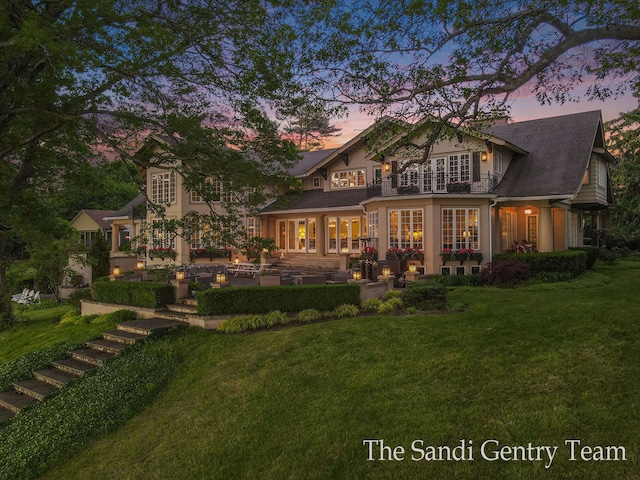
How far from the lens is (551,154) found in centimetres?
2088

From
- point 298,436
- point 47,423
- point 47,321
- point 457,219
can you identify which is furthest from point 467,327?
point 47,321

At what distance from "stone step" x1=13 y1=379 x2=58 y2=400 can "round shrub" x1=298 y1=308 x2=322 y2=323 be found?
229 inches

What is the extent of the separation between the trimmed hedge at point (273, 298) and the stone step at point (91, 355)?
2.48 metres

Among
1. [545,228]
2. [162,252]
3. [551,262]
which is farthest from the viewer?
[162,252]

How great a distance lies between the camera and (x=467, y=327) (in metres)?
8.48

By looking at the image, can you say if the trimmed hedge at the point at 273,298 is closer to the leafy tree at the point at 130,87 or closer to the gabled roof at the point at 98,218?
→ the leafy tree at the point at 130,87

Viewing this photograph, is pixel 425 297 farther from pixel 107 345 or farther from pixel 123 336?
pixel 107 345

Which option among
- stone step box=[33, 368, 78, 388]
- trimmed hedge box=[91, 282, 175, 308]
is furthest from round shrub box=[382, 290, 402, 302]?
stone step box=[33, 368, 78, 388]

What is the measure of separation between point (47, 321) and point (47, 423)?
10567 mm

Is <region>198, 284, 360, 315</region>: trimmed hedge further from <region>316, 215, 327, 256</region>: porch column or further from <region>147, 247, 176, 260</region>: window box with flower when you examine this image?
<region>147, 247, 176, 260</region>: window box with flower

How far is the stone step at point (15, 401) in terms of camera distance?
28.0 ft

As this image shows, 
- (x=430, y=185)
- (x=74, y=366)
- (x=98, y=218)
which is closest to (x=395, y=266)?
(x=430, y=185)

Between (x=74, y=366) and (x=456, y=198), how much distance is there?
50.7ft

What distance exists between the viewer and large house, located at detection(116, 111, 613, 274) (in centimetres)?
1817
